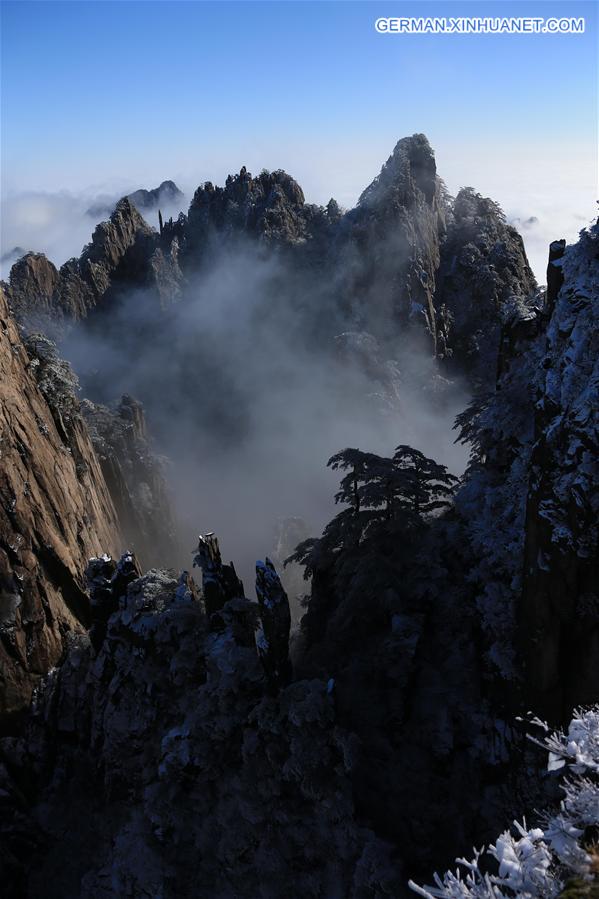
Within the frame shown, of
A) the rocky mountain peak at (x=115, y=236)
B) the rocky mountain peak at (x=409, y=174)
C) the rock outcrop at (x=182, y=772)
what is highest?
the rocky mountain peak at (x=115, y=236)

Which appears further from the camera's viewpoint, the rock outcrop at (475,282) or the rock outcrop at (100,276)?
the rock outcrop at (100,276)

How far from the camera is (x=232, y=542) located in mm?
66062

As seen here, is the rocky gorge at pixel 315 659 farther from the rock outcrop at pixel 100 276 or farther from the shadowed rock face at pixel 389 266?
the rock outcrop at pixel 100 276

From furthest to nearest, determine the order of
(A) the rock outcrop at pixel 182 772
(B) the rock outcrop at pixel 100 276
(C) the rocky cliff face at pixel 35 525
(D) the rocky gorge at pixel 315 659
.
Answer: (B) the rock outcrop at pixel 100 276
(C) the rocky cliff face at pixel 35 525
(A) the rock outcrop at pixel 182 772
(D) the rocky gorge at pixel 315 659

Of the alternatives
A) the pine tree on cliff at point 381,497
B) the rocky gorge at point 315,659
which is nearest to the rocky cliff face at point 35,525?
the rocky gorge at point 315,659

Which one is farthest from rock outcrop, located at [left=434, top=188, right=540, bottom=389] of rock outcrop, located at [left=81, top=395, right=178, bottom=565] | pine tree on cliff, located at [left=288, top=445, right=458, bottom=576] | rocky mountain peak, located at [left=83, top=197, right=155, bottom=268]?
rocky mountain peak, located at [left=83, top=197, right=155, bottom=268]

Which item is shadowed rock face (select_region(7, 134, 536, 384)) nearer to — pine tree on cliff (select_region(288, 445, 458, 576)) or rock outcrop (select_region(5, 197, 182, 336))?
rock outcrop (select_region(5, 197, 182, 336))

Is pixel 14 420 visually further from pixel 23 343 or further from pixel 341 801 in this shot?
pixel 341 801

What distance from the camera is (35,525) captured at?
30375 millimetres

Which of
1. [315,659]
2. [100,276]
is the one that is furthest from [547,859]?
[100,276]

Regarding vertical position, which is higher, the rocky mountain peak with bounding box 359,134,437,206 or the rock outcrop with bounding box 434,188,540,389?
the rocky mountain peak with bounding box 359,134,437,206

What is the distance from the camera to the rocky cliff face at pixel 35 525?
29.0 meters

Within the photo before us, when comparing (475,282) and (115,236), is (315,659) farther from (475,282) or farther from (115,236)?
(115,236)

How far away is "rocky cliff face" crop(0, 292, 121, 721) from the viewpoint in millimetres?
29000
